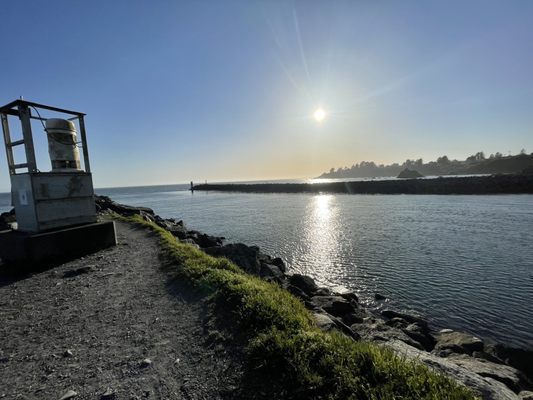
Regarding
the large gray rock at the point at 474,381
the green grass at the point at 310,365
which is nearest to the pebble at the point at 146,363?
the green grass at the point at 310,365

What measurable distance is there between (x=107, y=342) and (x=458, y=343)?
8194 mm

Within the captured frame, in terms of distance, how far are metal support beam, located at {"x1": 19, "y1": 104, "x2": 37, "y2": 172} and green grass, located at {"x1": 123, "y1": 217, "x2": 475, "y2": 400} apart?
28.0 feet

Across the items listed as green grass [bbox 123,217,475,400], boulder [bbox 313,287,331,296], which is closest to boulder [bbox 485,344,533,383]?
boulder [bbox 313,287,331,296]

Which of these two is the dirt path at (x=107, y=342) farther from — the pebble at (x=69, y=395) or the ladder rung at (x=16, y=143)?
the ladder rung at (x=16, y=143)

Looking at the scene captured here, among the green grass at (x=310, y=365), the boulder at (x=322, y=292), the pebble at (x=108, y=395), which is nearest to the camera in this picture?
the green grass at (x=310, y=365)

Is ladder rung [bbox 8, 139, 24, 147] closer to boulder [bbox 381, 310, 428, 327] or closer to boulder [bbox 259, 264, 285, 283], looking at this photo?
boulder [bbox 259, 264, 285, 283]

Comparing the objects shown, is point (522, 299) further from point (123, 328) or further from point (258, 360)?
point (123, 328)

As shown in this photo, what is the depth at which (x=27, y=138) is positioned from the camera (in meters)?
8.97

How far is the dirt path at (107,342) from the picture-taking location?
3684 mm

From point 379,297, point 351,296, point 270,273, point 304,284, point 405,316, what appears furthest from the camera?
point 270,273

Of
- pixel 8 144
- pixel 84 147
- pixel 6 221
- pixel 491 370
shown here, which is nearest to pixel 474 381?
pixel 491 370

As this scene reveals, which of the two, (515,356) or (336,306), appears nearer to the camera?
(515,356)

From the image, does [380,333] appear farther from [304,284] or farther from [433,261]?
[433,261]

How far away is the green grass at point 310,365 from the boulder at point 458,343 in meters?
4.03
